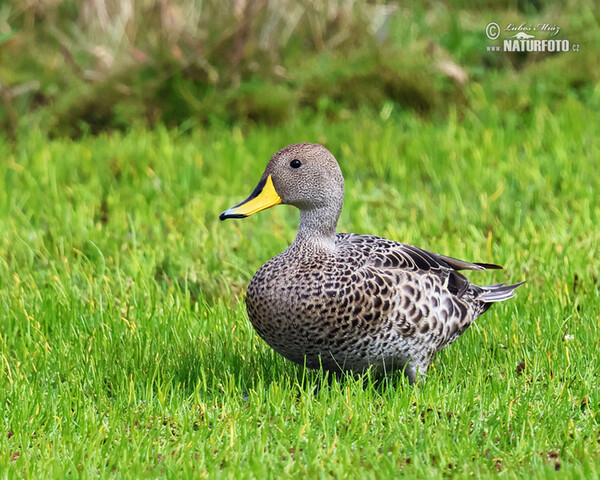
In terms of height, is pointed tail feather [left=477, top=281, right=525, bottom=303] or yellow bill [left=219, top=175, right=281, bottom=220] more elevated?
yellow bill [left=219, top=175, right=281, bottom=220]

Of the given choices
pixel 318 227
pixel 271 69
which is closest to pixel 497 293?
pixel 318 227

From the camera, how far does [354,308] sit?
3590mm

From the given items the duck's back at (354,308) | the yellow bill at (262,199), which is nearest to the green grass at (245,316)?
the duck's back at (354,308)

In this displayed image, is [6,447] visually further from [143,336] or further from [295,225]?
[295,225]

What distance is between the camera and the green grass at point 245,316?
3229mm

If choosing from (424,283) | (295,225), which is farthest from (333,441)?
(295,225)

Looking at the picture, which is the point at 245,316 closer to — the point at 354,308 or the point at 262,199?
the point at 262,199

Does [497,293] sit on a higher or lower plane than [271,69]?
lower

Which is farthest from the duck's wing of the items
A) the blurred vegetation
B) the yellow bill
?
the blurred vegetation

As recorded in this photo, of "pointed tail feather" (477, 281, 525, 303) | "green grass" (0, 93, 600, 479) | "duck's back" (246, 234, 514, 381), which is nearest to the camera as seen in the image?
"green grass" (0, 93, 600, 479)

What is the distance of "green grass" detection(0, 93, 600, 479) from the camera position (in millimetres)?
3229

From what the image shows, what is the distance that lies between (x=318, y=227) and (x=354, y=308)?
1.43 feet

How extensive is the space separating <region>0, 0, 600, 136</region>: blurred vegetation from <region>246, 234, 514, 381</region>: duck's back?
440 centimetres

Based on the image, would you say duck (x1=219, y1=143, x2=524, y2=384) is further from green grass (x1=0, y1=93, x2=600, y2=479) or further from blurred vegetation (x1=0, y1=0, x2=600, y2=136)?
blurred vegetation (x1=0, y1=0, x2=600, y2=136)
